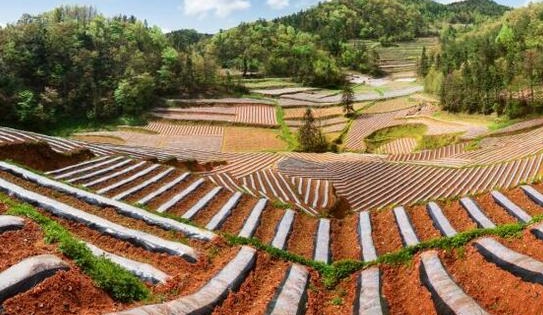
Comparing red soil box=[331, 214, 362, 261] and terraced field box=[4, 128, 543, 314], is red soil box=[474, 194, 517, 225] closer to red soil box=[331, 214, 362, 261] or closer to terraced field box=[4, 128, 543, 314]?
terraced field box=[4, 128, 543, 314]

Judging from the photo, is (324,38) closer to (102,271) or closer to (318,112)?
(318,112)

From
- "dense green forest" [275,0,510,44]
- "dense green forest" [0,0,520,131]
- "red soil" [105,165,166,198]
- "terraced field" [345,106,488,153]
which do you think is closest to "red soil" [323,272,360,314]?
"red soil" [105,165,166,198]

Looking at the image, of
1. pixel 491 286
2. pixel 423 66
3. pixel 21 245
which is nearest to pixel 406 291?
pixel 491 286

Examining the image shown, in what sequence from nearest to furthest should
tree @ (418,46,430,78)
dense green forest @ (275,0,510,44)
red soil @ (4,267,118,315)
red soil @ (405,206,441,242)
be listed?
red soil @ (4,267,118,315) → red soil @ (405,206,441,242) → tree @ (418,46,430,78) → dense green forest @ (275,0,510,44)

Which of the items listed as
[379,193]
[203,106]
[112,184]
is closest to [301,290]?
[112,184]

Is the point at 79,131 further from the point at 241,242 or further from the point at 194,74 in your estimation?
the point at 241,242

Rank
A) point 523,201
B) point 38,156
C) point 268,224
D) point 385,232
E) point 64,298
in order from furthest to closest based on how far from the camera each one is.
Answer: point 38,156 < point 268,224 < point 523,201 < point 385,232 < point 64,298

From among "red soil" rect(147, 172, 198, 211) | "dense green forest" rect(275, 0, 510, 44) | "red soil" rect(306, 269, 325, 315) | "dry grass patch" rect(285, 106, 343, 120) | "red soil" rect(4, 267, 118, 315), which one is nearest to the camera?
"red soil" rect(4, 267, 118, 315)
